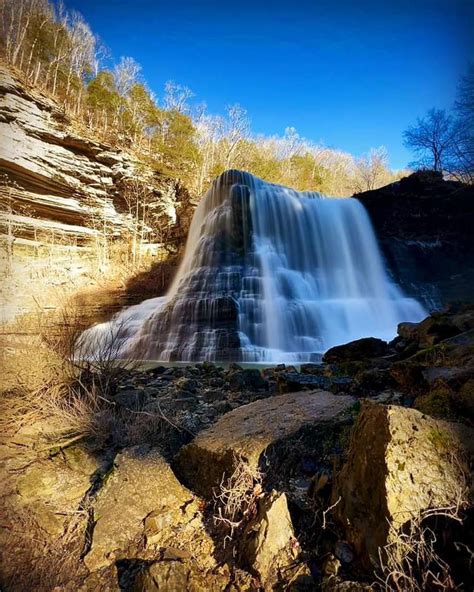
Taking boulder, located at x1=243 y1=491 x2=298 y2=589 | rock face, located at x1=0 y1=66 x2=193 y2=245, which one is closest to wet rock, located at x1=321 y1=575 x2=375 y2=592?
boulder, located at x1=243 y1=491 x2=298 y2=589

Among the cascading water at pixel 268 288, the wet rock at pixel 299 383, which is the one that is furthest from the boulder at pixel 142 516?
the cascading water at pixel 268 288

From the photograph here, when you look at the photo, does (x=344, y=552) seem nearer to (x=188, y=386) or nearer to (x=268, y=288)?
(x=188, y=386)

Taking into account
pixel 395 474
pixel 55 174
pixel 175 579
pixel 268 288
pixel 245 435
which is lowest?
pixel 175 579

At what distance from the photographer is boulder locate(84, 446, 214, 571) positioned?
5.54 feet

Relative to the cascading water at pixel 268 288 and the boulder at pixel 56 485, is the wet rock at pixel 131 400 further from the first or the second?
the cascading water at pixel 268 288

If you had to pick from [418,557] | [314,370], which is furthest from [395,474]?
[314,370]

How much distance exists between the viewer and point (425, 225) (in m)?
20.7

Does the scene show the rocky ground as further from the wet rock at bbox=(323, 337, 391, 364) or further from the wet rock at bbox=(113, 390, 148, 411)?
the wet rock at bbox=(323, 337, 391, 364)

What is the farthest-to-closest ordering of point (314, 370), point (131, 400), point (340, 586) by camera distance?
point (314, 370)
point (131, 400)
point (340, 586)

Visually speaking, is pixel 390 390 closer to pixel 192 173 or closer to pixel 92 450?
pixel 92 450

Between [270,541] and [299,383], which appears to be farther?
[299,383]

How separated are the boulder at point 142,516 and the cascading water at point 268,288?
5.80 metres

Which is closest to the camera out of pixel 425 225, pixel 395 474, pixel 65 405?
pixel 395 474

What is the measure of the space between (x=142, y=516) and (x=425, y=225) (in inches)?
930
